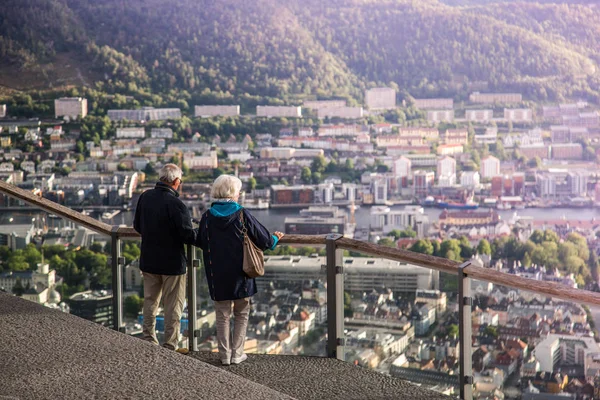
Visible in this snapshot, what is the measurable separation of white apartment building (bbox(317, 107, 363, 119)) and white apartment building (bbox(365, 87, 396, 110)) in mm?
1188

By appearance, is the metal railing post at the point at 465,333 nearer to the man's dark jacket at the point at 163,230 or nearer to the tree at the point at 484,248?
the man's dark jacket at the point at 163,230

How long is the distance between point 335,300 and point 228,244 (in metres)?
0.53

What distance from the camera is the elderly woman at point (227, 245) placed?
10.5ft

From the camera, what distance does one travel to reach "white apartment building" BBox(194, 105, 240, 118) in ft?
131

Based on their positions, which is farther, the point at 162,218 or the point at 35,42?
the point at 35,42

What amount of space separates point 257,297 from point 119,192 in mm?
30422

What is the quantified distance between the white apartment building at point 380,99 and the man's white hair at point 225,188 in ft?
133

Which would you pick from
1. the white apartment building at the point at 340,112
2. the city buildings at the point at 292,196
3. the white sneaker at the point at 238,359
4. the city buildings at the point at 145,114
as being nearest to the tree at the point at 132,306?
the white sneaker at the point at 238,359

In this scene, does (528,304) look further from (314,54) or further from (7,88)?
(314,54)

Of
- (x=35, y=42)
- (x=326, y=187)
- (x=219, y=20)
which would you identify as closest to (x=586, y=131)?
(x=326, y=187)

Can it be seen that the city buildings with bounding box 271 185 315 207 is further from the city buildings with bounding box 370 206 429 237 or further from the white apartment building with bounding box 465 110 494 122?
the white apartment building with bounding box 465 110 494 122

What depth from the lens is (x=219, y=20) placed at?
4622 cm

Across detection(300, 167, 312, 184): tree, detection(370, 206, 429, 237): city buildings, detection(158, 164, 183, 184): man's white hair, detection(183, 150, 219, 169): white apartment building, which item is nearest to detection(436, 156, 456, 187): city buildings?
detection(370, 206, 429, 237): city buildings

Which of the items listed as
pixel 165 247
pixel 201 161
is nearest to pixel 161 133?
pixel 201 161
